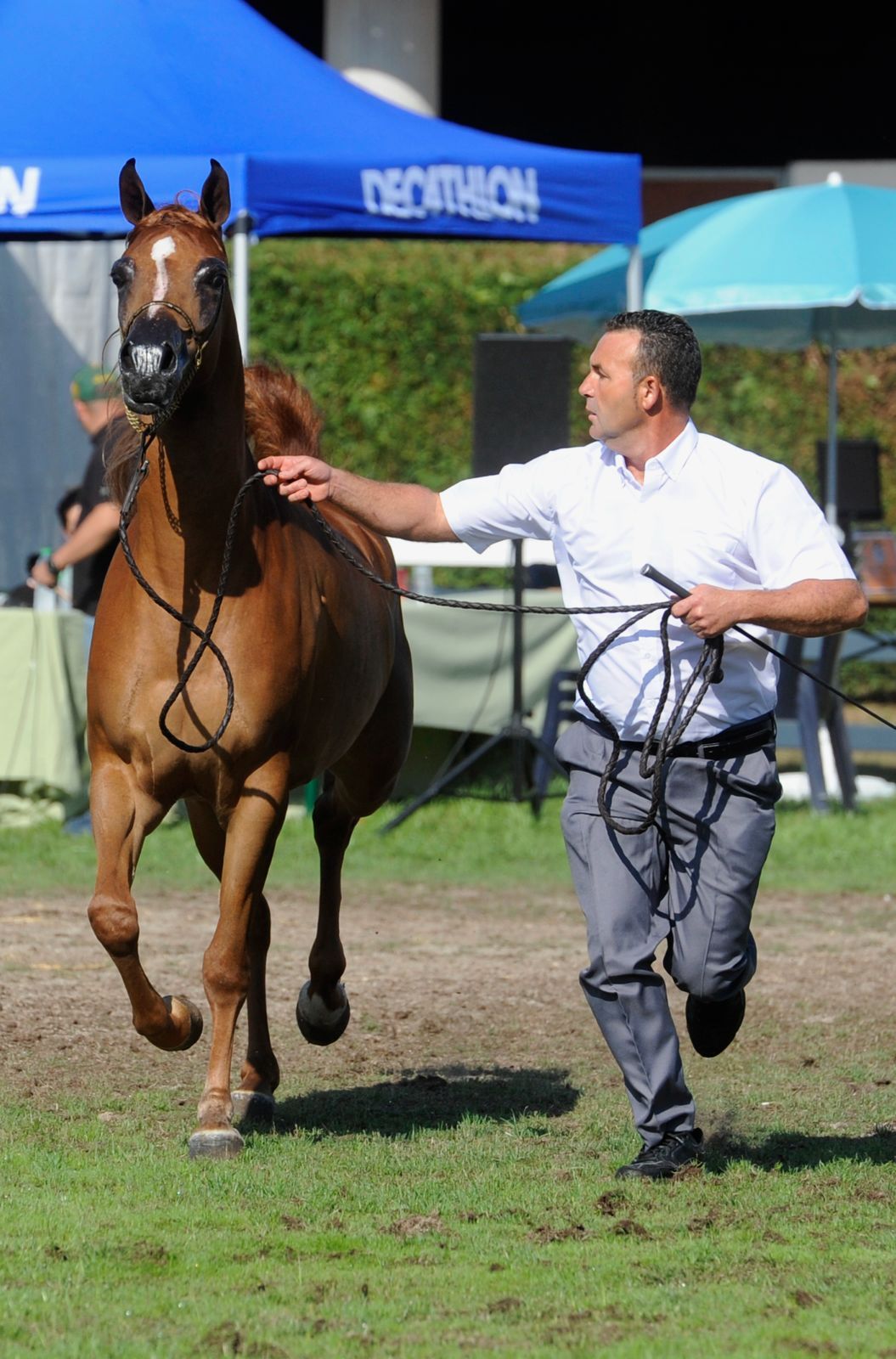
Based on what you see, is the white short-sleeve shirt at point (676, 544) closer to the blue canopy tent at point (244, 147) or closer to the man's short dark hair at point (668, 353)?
the man's short dark hair at point (668, 353)

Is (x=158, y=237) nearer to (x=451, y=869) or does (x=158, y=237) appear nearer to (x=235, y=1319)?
(x=235, y=1319)

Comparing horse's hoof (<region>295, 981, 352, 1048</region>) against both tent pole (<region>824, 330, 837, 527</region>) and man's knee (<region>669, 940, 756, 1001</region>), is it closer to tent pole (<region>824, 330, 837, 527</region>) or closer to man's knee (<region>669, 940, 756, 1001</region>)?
man's knee (<region>669, 940, 756, 1001</region>)

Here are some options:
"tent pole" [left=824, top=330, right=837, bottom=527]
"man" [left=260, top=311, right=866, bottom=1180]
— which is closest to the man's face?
"man" [left=260, top=311, right=866, bottom=1180]

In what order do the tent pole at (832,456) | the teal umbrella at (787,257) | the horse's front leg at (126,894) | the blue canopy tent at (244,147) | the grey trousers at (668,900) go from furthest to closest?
the tent pole at (832,456) < the teal umbrella at (787,257) < the blue canopy tent at (244,147) < the horse's front leg at (126,894) < the grey trousers at (668,900)

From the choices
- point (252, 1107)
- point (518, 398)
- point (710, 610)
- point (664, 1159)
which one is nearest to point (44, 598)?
point (518, 398)

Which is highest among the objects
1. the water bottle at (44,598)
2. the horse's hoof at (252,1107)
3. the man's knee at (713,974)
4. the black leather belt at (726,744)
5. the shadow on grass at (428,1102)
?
the black leather belt at (726,744)

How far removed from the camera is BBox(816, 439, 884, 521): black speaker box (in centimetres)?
1291

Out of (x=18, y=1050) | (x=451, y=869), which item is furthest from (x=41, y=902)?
(x=18, y=1050)

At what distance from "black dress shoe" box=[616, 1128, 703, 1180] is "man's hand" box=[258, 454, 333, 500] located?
180 cm

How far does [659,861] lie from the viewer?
4691 mm

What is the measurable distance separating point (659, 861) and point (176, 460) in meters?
1.55

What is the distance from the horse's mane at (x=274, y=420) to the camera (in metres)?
5.61

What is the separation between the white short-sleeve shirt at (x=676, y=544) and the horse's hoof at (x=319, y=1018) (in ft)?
5.09

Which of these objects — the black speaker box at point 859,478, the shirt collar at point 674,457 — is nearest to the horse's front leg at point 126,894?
the shirt collar at point 674,457
